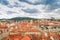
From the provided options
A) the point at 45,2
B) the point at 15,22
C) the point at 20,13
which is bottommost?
the point at 15,22

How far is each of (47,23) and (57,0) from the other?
2.22ft

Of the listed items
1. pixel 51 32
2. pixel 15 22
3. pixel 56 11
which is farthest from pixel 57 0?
pixel 15 22

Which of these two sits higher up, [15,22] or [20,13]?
[20,13]

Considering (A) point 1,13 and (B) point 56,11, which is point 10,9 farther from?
(B) point 56,11

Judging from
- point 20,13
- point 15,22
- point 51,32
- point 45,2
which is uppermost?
point 45,2

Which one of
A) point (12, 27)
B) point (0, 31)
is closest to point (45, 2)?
point (12, 27)

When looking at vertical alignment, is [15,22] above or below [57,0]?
below

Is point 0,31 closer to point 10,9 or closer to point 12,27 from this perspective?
point 12,27

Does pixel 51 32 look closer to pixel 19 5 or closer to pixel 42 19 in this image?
pixel 42 19

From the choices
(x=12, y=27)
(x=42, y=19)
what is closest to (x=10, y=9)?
(x=12, y=27)

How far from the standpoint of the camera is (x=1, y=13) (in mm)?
3805

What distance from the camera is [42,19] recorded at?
150 inches

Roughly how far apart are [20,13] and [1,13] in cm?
51

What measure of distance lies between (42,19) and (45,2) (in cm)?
47
